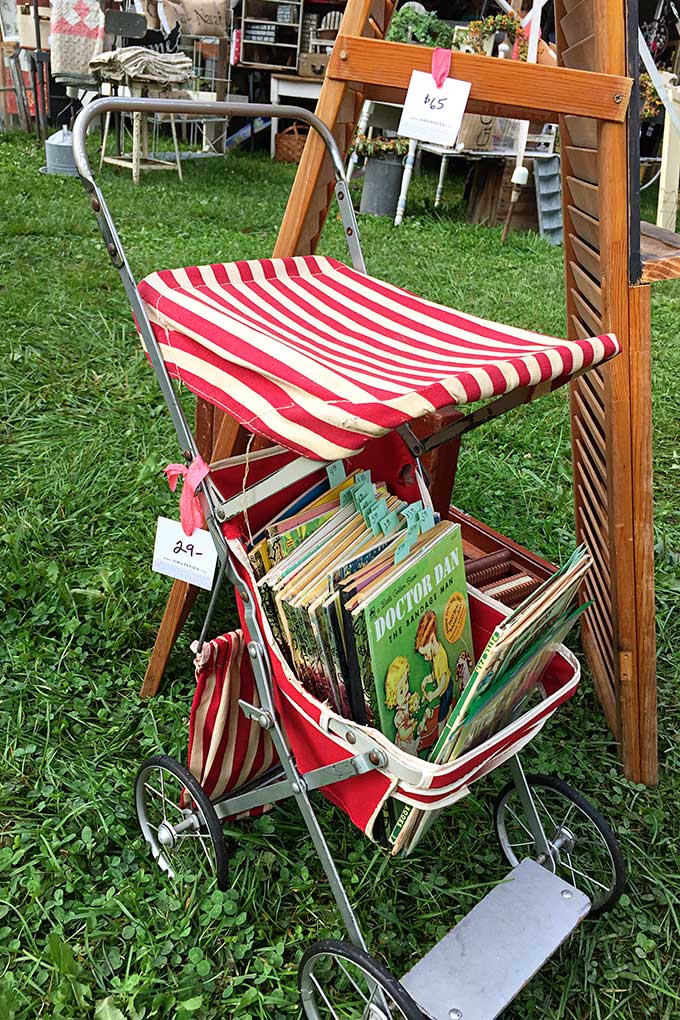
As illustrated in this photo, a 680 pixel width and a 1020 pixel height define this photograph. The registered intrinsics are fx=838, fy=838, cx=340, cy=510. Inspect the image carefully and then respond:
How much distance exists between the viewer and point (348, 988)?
5.38ft

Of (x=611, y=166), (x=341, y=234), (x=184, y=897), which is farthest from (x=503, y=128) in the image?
(x=184, y=897)

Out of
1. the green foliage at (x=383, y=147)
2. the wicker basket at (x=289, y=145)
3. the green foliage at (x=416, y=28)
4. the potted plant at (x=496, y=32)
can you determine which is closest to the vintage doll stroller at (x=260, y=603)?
the potted plant at (x=496, y=32)

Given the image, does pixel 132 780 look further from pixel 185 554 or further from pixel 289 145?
pixel 289 145

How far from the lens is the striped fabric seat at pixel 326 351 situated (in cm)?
111

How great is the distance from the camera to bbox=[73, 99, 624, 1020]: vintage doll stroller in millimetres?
1214

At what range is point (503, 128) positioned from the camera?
6.54m

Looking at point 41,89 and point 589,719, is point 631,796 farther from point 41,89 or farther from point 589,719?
point 41,89

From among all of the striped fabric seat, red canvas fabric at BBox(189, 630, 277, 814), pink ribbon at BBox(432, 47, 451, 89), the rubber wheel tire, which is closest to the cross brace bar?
pink ribbon at BBox(432, 47, 451, 89)

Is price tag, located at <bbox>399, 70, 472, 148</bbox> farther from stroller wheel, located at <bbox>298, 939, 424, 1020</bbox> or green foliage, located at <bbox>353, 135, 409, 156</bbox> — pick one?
green foliage, located at <bbox>353, 135, 409, 156</bbox>

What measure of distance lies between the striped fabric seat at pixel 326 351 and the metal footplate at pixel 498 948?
1.01 metres

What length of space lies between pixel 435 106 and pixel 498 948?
5.20ft

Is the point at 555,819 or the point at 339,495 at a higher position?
the point at 339,495

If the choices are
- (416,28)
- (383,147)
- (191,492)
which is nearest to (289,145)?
(416,28)

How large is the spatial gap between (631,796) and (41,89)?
941cm
